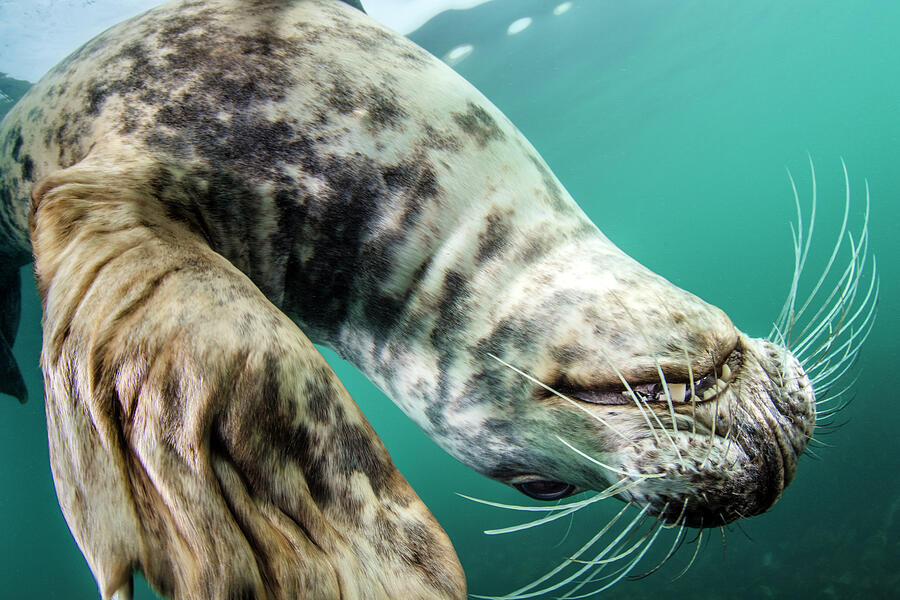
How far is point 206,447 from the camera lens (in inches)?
31.7

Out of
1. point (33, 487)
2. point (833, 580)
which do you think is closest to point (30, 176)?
point (833, 580)

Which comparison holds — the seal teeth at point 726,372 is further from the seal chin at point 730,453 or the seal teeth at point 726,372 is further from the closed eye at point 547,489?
the closed eye at point 547,489

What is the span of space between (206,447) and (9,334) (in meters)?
5.52

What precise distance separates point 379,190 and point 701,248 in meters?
110

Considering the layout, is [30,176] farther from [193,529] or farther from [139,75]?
[193,529]

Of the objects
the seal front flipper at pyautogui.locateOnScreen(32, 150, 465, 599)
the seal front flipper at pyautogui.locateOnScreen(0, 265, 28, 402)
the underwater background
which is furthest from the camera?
the underwater background

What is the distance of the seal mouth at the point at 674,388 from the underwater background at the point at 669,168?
3.46 ft

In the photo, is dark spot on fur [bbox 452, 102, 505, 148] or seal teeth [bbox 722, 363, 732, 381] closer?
seal teeth [bbox 722, 363, 732, 381]

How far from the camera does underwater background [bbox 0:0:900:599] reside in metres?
12.7

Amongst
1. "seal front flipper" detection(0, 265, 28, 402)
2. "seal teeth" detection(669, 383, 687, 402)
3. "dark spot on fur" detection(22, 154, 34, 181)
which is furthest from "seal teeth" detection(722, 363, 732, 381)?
"seal front flipper" detection(0, 265, 28, 402)

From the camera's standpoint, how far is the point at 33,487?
68.1 feet

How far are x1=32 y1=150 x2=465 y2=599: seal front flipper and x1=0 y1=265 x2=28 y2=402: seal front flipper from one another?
13.6ft

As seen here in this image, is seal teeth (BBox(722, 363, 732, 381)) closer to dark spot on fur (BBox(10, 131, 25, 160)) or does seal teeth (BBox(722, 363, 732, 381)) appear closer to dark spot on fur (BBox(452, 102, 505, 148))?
dark spot on fur (BBox(452, 102, 505, 148))

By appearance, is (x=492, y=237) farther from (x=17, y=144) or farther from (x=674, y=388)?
(x=17, y=144)
